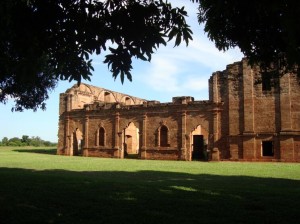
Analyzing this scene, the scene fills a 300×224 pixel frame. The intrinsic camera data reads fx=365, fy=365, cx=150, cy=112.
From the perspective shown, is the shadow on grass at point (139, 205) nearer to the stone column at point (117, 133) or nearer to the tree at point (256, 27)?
the tree at point (256, 27)

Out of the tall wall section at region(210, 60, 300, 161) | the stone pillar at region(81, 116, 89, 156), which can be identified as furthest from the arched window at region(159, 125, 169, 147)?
the stone pillar at region(81, 116, 89, 156)

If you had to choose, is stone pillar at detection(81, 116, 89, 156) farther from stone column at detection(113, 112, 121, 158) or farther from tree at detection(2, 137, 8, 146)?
tree at detection(2, 137, 8, 146)

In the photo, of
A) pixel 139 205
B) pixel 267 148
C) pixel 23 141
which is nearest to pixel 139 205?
pixel 139 205

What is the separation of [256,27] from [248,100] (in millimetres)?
22130

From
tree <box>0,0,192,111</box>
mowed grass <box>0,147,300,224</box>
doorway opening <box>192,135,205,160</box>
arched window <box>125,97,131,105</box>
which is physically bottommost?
mowed grass <box>0,147,300,224</box>

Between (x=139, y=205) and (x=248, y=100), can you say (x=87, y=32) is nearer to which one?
(x=139, y=205)

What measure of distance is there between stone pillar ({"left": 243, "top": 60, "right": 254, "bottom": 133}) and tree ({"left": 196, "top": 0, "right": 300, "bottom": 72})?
2049cm

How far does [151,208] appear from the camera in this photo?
731cm

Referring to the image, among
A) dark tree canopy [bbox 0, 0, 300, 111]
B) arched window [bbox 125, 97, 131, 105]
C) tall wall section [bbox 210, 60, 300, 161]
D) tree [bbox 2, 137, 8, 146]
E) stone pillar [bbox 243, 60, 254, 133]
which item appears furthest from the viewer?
tree [bbox 2, 137, 8, 146]

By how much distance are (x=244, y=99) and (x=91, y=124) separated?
52.9ft

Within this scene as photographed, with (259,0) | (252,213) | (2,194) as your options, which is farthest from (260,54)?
(2,194)

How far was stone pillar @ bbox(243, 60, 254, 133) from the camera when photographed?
91.8 feet

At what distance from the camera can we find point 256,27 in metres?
6.92

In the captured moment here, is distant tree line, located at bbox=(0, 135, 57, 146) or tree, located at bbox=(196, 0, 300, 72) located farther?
distant tree line, located at bbox=(0, 135, 57, 146)
